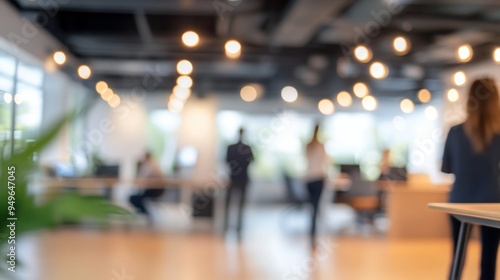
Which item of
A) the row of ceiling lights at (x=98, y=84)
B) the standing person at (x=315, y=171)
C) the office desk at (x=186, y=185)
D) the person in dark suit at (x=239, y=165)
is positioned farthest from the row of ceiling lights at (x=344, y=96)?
the standing person at (x=315, y=171)

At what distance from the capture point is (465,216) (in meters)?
3.08

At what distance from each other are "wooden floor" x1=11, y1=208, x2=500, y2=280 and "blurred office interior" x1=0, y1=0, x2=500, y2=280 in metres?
0.03

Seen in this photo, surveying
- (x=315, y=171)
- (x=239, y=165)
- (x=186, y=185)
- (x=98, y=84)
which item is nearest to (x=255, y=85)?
(x=98, y=84)

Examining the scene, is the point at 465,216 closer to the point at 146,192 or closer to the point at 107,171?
the point at 146,192

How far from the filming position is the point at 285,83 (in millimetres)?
14297

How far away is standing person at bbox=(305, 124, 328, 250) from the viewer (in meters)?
7.62

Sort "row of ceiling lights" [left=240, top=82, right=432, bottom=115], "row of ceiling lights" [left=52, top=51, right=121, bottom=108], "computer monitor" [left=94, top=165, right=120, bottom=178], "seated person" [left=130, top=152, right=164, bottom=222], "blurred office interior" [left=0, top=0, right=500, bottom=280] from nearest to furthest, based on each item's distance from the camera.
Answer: "blurred office interior" [left=0, top=0, right=500, bottom=280] < "row of ceiling lights" [left=52, top=51, right=121, bottom=108] < "seated person" [left=130, top=152, right=164, bottom=222] < "computer monitor" [left=94, top=165, right=120, bottom=178] < "row of ceiling lights" [left=240, top=82, right=432, bottom=115]

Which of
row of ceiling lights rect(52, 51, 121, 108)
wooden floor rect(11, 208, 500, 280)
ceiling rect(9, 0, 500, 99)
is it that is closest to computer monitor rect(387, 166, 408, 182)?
wooden floor rect(11, 208, 500, 280)

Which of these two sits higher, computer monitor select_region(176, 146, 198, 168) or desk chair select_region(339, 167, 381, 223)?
computer monitor select_region(176, 146, 198, 168)

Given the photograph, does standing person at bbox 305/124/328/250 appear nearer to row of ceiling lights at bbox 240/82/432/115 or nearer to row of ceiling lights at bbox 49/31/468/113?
row of ceiling lights at bbox 49/31/468/113

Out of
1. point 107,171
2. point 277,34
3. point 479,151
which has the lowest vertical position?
point 107,171

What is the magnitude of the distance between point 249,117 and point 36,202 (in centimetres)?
1631

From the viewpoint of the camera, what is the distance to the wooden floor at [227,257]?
5.60 metres

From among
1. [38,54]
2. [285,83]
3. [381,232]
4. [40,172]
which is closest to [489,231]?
[40,172]
